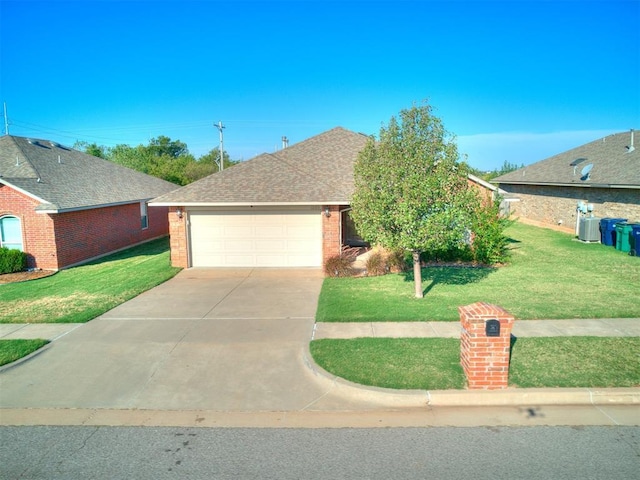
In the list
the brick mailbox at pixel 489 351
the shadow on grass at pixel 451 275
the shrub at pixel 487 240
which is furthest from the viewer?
the shrub at pixel 487 240

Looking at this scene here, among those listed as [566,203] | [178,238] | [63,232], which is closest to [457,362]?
[178,238]

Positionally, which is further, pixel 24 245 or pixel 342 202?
pixel 24 245

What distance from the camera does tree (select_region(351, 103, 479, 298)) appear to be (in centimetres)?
987

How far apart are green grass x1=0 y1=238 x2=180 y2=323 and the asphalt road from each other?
555cm

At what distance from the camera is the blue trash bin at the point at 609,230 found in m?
18.6

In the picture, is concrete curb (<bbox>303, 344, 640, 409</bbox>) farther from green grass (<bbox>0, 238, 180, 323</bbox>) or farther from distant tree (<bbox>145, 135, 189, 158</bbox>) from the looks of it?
distant tree (<bbox>145, 135, 189, 158</bbox>)

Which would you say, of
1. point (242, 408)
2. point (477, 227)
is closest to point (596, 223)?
point (477, 227)

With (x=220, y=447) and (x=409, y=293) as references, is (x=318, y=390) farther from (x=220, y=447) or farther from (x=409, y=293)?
(x=409, y=293)

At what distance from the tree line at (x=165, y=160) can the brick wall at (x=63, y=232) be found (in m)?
18.7

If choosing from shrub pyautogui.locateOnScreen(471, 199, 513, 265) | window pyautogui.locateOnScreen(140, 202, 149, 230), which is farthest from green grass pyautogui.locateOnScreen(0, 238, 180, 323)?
shrub pyautogui.locateOnScreen(471, 199, 513, 265)

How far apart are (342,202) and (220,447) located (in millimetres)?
10462

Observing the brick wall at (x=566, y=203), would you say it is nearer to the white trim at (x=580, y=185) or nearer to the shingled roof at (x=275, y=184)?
the white trim at (x=580, y=185)

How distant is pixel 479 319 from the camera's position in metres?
6.39

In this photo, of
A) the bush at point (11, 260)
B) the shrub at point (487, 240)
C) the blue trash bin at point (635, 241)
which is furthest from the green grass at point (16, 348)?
the blue trash bin at point (635, 241)
